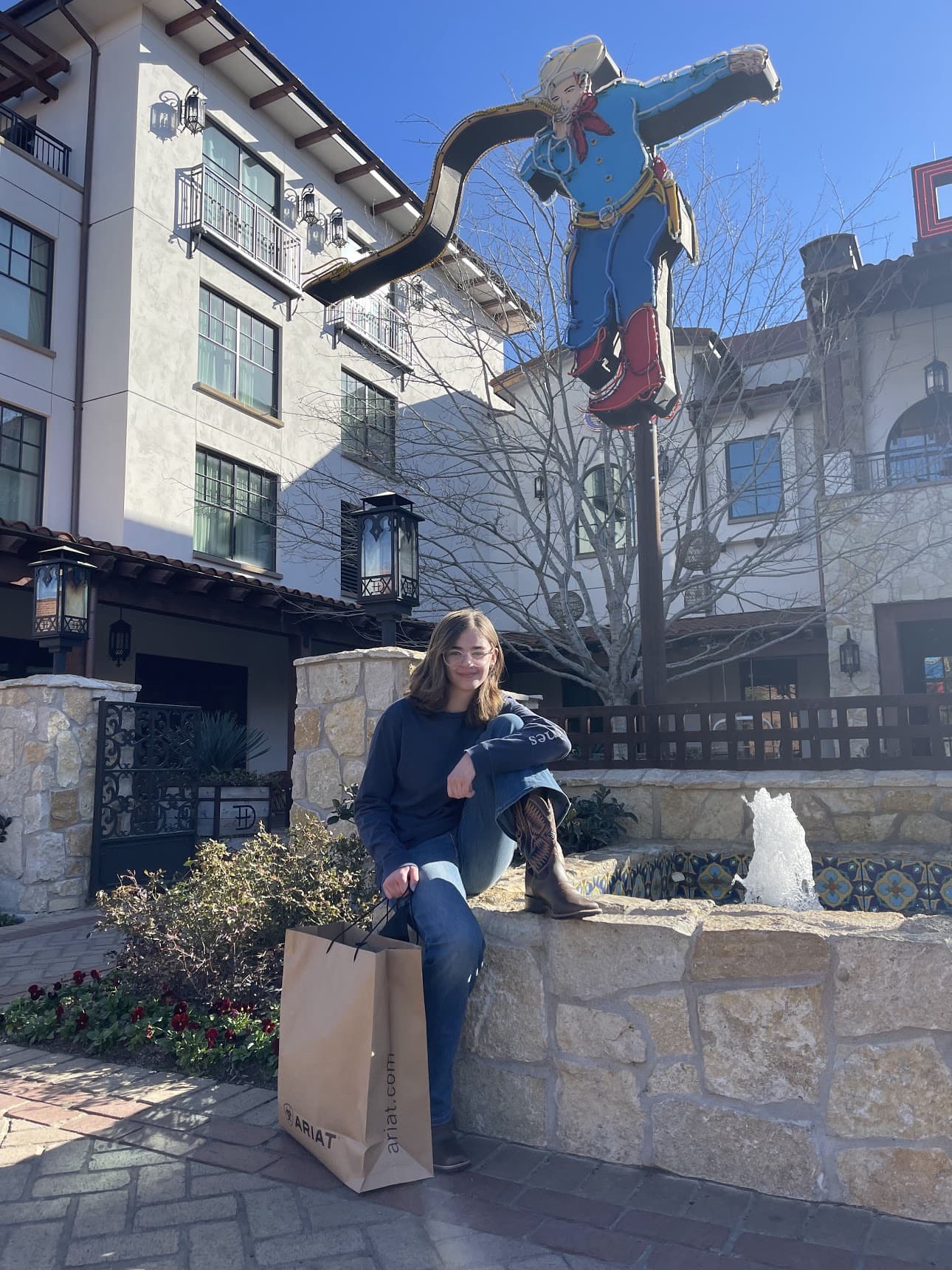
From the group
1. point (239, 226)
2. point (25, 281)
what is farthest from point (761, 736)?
point (239, 226)

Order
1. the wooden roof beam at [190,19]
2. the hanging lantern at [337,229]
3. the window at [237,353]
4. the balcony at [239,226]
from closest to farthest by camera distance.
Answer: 1. the wooden roof beam at [190,19]
2. the balcony at [239,226]
3. the window at [237,353]
4. the hanging lantern at [337,229]

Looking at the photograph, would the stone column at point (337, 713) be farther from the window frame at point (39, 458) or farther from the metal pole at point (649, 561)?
the window frame at point (39, 458)

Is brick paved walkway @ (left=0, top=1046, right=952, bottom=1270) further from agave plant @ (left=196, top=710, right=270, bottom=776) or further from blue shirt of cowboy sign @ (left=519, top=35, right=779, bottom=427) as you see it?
agave plant @ (left=196, top=710, right=270, bottom=776)

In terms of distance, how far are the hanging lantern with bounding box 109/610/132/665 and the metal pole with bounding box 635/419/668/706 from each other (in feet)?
27.2

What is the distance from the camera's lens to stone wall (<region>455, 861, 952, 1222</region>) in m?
2.21

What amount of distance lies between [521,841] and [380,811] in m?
0.46

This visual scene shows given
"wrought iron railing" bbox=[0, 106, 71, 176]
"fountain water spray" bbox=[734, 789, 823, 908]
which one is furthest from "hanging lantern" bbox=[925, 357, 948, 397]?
"wrought iron railing" bbox=[0, 106, 71, 176]

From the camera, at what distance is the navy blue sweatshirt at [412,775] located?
9.33ft

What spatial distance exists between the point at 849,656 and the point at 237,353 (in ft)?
31.2

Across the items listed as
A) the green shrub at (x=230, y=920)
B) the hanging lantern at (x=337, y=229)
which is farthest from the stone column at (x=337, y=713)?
the hanging lantern at (x=337, y=229)

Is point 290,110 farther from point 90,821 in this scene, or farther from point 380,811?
point 380,811

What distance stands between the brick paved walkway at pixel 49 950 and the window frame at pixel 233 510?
6.53 m

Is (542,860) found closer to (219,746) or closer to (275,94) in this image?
(219,746)

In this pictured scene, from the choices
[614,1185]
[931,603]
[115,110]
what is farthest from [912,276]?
[614,1185]
